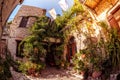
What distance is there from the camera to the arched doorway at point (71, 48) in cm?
1789

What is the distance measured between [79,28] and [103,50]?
2887 millimetres

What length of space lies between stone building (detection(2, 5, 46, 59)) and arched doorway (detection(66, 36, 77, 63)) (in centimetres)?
382

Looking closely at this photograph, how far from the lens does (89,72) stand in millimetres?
11375

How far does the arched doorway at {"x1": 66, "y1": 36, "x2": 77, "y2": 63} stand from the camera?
17.9 meters

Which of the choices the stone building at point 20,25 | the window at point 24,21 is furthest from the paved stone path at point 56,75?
the window at point 24,21

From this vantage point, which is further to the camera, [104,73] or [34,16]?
[34,16]

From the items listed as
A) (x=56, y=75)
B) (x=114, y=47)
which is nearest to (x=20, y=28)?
(x=56, y=75)

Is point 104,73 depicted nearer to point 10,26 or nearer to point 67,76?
point 67,76

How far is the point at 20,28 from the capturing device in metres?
20.7

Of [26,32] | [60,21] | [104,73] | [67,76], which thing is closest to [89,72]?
[104,73]

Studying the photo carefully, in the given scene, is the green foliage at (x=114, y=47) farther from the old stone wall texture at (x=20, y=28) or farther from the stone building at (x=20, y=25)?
the old stone wall texture at (x=20, y=28)

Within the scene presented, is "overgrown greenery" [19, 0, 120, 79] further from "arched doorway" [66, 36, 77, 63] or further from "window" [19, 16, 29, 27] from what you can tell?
"window" [19, 16, 29, 27]

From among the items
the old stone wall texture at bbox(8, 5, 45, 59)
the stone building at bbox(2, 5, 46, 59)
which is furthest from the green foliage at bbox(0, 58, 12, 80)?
the old stone wall texture at bbox(8, 5, 45, 59)

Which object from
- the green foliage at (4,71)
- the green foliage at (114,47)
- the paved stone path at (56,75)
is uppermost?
the green foliage at (114,47)
